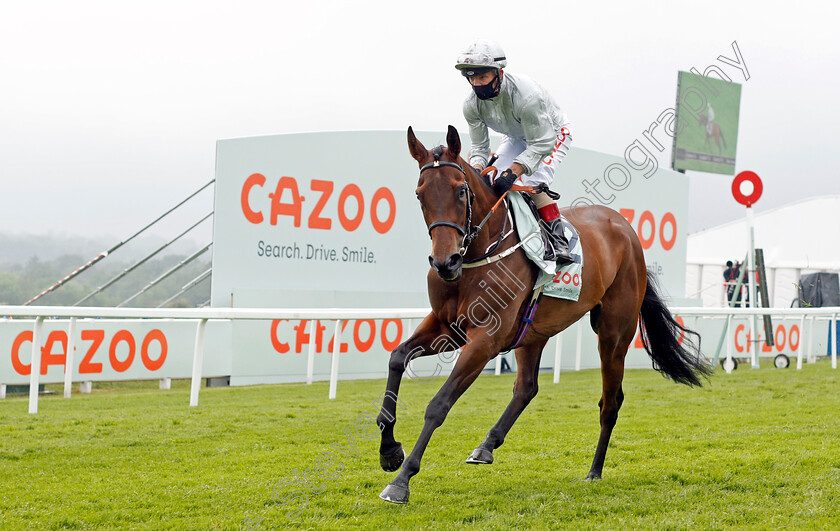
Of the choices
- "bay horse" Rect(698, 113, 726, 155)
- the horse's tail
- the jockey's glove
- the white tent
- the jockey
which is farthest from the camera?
the white tent

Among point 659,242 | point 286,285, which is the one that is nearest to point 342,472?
point 286,285

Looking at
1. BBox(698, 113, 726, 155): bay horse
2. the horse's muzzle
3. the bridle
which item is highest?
BBox(698, 113, 726, 155): bay horse

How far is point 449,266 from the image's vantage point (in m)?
3.30

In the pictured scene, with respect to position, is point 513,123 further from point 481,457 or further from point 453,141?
point 481,457

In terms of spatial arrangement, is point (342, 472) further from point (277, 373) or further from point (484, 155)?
point (277, 373)

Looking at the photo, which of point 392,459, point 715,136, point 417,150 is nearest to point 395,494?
point 392,459

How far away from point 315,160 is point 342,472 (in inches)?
262

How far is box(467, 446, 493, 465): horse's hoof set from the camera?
408 centimetres

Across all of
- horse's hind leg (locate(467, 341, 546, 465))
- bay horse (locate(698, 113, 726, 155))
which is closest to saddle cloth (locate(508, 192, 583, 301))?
horse's hind leg (locate(467, 341, 546, 465))

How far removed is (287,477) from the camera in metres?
4.01

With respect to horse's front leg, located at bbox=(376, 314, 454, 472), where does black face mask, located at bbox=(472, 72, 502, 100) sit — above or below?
above

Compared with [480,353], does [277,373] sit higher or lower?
lower

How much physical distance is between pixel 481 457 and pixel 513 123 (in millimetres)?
1809

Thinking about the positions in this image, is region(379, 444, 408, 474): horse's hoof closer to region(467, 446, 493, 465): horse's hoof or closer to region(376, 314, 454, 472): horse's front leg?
region(376, 314, 454, 472): horse's front leg
